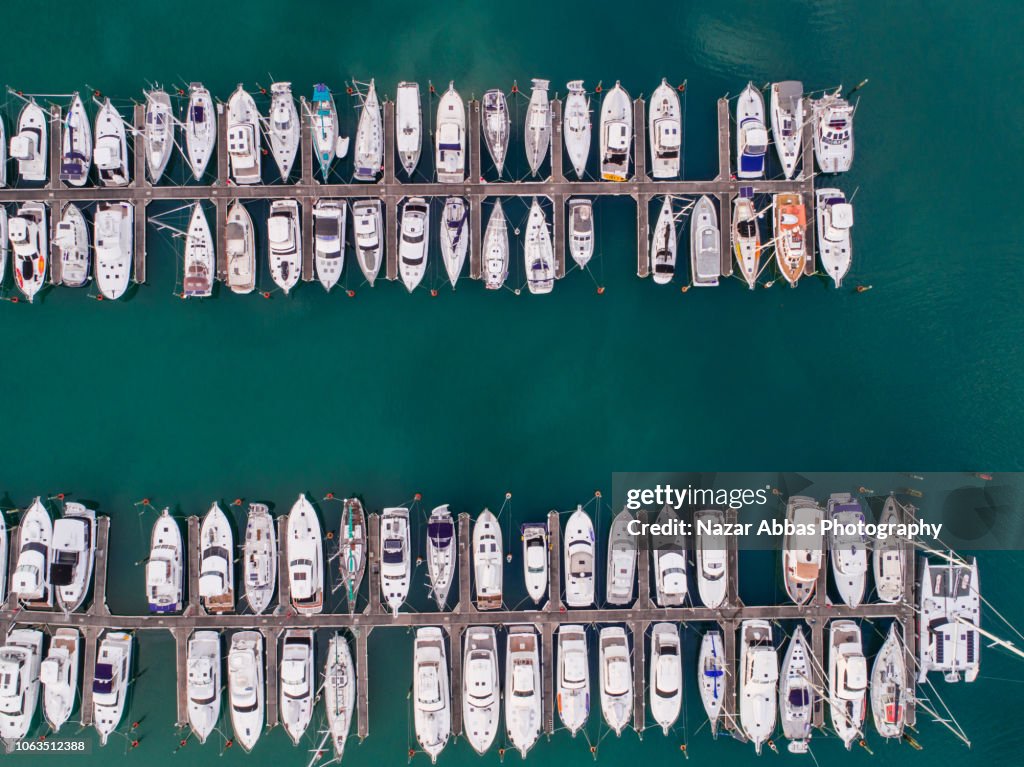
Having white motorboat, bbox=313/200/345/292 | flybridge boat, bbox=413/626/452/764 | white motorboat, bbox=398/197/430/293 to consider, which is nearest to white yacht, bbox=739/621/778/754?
flybridge boat, bbox=413/626/452/764

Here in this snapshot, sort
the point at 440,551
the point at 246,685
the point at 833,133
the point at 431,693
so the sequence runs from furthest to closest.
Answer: the point at 833,133 < the point at 440,551 < the point at 246,685 < the point at 431,693

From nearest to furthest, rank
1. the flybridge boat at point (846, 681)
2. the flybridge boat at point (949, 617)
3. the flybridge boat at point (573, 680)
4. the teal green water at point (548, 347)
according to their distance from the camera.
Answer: the flybridge boat at point (573, 680) < the flybridge boat at point (846, 681) < the flybridge boat at point (949, 617) < the teal green water at point (548, 347)

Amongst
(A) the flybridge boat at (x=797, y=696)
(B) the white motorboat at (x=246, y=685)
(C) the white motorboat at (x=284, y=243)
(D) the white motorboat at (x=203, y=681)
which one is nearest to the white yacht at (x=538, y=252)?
(C) the white motorboat at (x=284, y=243)

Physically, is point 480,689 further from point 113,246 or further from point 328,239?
point 113,246

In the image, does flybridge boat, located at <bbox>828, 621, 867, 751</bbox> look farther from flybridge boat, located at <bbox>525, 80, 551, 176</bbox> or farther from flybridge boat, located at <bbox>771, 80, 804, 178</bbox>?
flybridge boat, located at <bbox>525, 80, 551, 176</bbox>

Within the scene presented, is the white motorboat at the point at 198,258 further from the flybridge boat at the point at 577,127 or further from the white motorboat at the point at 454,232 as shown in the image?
the flybridge boat at the point at 577,127

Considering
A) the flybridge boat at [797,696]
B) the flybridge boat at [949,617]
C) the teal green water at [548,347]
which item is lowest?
the flybridge boat at [797,696]

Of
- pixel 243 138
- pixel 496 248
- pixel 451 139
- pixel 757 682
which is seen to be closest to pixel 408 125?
pixel 451 139
